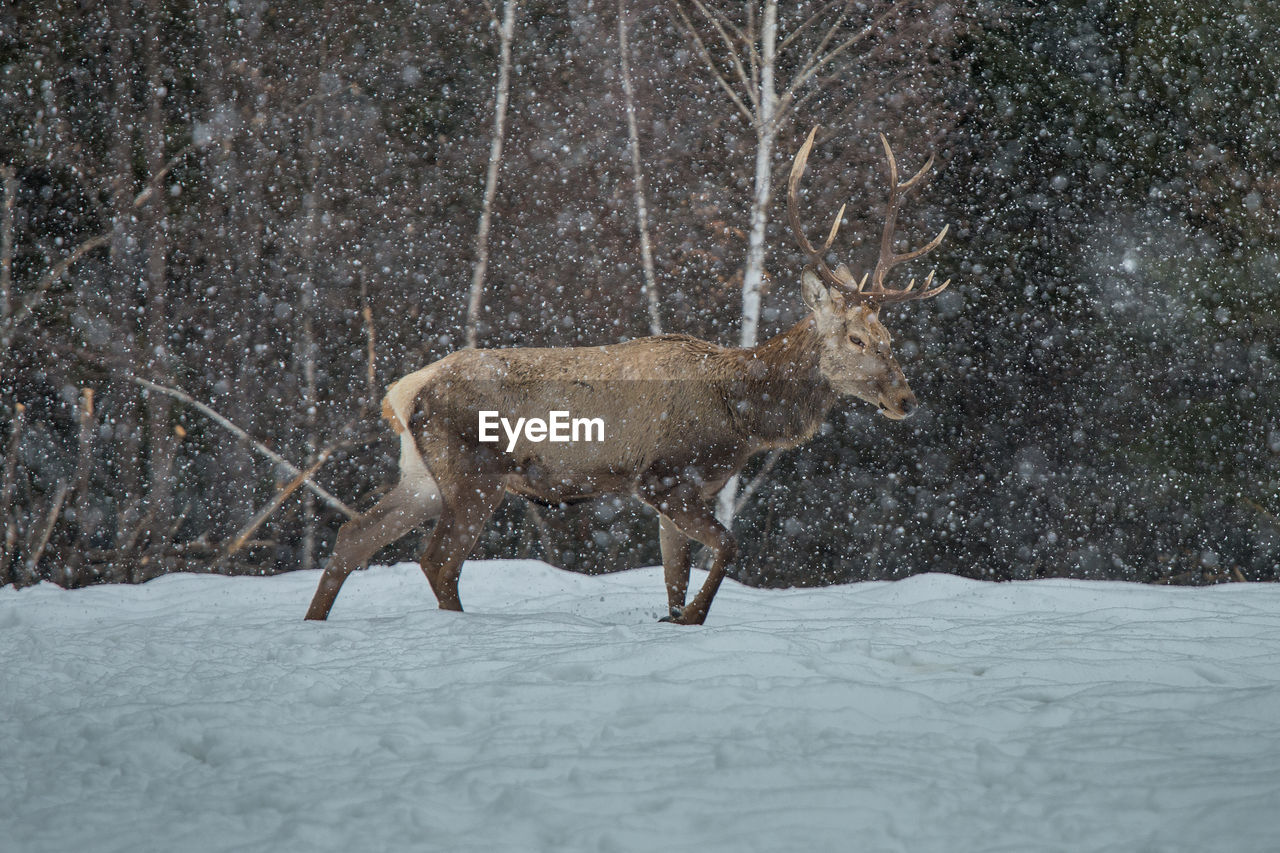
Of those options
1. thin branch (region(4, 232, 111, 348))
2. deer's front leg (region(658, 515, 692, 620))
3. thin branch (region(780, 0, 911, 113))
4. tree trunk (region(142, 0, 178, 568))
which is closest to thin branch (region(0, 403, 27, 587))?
thin branch (region(4, 232, 111, 348))

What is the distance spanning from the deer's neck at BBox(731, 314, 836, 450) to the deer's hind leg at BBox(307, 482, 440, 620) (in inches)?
59.5

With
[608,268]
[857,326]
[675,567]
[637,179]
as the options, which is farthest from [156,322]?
[857,326]

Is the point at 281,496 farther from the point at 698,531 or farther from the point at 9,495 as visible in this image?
the point at 698,531

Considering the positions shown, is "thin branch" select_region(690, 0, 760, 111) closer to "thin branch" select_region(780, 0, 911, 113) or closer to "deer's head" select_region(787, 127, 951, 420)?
"thin branch" select_region(780, 0, 911, 113)

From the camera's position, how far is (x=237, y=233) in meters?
6.52

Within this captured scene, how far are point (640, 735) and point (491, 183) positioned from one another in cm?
434

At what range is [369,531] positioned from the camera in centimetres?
488

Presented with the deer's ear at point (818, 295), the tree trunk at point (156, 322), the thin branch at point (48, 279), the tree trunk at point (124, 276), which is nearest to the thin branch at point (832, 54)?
the deer's ear at point (818, 295)

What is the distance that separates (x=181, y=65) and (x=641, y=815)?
5873 mm

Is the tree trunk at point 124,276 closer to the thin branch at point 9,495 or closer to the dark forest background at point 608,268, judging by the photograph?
the dark forest background at point 608,268

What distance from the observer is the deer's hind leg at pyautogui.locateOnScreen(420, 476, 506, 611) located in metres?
4.91

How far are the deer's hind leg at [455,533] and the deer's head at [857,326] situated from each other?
167 centimetres

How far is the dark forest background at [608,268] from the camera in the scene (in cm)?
641

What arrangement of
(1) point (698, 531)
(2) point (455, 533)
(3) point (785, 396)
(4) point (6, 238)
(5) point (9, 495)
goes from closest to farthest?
(1) point (698, 531)
(2) point (455, 533)
(3) point (785, 396)
(5) point (9, 495)
(4) point (6, 238)
